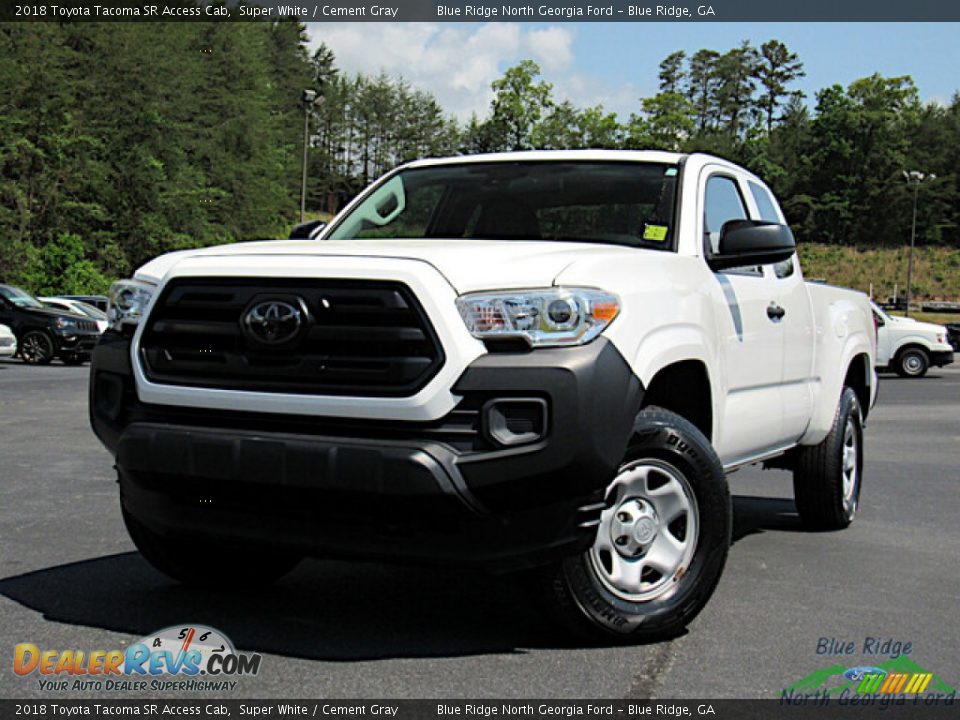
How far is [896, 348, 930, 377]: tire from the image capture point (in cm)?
2741

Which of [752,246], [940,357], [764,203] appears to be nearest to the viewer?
[752,246]

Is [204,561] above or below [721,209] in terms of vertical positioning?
below

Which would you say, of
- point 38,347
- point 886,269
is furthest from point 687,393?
point 886,269

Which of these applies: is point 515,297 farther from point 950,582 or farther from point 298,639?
point 950,582

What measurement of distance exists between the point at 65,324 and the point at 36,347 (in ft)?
2.93

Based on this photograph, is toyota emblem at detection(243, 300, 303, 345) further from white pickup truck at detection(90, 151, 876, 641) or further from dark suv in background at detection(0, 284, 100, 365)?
dark suv in background at detection(0, 284, 100, 365)

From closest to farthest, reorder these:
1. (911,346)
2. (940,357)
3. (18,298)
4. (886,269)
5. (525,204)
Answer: (525,204)
(18,298)
(940,357)
(911,346)
(886,269)

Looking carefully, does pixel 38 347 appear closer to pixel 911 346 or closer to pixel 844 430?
pixel 911 346

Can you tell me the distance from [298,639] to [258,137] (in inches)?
2608

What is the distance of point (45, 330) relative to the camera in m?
24.4

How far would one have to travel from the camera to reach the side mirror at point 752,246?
202 inches
